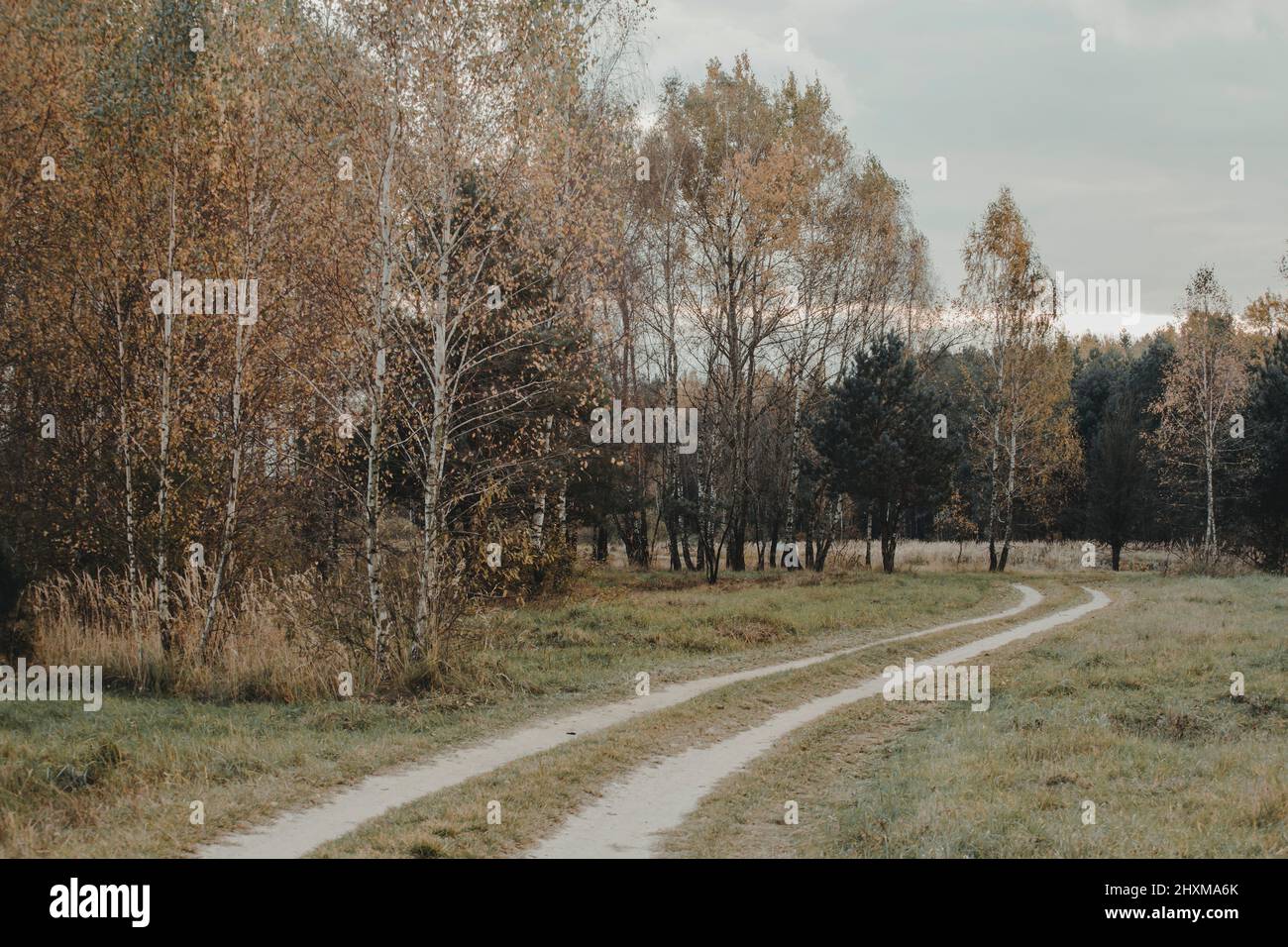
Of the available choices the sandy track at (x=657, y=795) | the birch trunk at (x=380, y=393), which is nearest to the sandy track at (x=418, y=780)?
the sandy track at (x=657, y=795)

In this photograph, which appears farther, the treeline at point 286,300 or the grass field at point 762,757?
the treeline at point 286,300

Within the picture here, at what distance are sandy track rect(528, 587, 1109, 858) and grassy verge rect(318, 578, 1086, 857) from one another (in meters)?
0.18

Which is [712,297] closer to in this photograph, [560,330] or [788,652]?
[560,330]

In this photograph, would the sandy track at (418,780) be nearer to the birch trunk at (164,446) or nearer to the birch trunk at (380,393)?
the birch trunk at (380,393)

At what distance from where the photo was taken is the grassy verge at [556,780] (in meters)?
7.05

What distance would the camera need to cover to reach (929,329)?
41.3 metres

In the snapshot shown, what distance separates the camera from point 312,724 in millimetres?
11219

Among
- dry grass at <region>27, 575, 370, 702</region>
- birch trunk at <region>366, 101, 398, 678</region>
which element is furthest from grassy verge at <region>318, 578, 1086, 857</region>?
dry grass at <region>27, 575, 370, 702</region>

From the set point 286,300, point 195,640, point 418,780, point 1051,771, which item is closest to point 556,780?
point 418,780

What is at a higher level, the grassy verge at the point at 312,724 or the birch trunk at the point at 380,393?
the birch trunk at the point at 380,393

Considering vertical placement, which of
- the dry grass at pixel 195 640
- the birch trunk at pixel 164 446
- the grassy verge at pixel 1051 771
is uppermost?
the birch trunk at pixel 164 446

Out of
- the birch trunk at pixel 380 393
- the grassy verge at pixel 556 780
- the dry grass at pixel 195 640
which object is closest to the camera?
the grassy verge at pixel 556 780

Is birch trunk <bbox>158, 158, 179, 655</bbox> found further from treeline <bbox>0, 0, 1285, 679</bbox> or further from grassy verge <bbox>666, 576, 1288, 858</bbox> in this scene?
grassy verge <bbox>666, 576, 1288, 858</bbox>

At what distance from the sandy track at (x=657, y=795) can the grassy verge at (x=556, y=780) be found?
0.59ft
